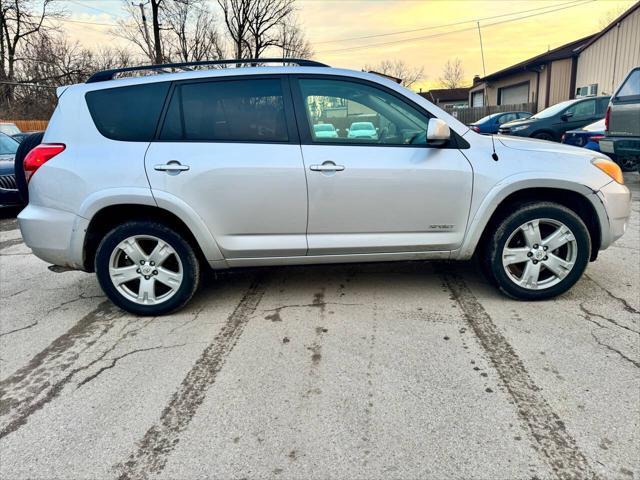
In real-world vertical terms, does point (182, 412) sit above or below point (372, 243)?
below

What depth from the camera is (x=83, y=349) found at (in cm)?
331

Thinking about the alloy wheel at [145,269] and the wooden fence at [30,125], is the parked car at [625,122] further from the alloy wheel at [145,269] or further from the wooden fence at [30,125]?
the wooden fence at [30,125]

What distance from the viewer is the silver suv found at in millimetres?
3475

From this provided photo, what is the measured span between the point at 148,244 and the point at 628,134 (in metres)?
8.66

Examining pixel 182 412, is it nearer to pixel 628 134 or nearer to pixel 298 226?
pixel 298 226

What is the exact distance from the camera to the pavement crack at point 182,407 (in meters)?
2.13

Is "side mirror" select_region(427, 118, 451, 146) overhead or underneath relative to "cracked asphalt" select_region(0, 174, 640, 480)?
overhead

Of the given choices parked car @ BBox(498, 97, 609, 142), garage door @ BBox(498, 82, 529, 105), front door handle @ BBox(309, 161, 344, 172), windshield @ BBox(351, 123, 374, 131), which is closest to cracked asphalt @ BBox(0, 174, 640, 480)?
front door handle @ BBox(309, 161, 344, 172)

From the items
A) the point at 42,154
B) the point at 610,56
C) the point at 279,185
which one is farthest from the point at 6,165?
the point at 610,56

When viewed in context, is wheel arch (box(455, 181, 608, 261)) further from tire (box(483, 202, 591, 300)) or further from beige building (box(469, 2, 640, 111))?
beige building (box(469, 2, 640, 111))

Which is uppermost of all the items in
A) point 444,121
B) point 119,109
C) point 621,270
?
point 119,109

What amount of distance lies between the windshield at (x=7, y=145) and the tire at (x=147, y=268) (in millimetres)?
6887

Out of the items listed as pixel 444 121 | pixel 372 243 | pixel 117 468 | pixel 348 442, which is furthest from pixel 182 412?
pixel 444 121

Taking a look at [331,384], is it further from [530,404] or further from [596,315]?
[596,315]
